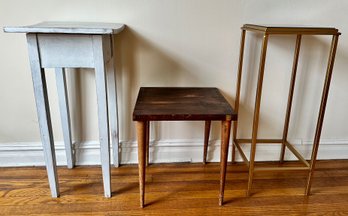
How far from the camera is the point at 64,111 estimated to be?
4.86ft

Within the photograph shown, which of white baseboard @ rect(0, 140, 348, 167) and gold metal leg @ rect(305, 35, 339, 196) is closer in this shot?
gold metal leg @ rect(305, 35, 339, 196)

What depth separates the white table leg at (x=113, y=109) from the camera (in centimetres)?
142

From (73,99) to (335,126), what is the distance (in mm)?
1564

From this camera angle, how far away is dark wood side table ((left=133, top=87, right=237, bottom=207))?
3.75 feet

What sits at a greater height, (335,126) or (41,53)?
(41,53)

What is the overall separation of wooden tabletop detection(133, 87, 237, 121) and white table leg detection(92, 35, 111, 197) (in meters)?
0.15

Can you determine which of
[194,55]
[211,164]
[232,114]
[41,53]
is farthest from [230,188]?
[41,53]

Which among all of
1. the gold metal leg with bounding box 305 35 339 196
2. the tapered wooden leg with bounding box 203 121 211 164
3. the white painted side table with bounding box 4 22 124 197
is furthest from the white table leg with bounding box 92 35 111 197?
the gold metal leg with bounding box 305 35 339 196

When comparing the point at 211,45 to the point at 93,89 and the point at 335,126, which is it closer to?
the point at 93,89

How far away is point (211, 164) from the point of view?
1687 mm

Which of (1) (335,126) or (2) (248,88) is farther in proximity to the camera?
(1) (335,126)

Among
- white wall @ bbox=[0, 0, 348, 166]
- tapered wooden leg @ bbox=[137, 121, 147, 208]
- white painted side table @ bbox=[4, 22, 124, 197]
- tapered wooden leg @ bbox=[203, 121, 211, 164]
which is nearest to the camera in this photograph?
white painted side table @ bbox=[4, 22, 124, 197]

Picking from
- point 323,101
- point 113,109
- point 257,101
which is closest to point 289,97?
point 323,101

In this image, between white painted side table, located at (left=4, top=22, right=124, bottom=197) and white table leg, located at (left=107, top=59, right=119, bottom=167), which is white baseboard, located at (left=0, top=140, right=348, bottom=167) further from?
white painted side table, located at (left=4, top=22, right=124, bottom=197)
